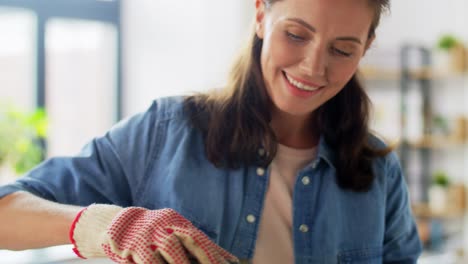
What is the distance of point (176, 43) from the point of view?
454 centimetres

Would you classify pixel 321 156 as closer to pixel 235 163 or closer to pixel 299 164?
pixel 299 164

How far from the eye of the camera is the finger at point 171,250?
2.63ft

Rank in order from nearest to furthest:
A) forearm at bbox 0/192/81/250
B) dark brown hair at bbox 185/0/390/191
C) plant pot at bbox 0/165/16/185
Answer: forearm at bbox 0/192/81/250 < dark brown hair at bbox 185/0/390/191 < plant pot at bbox 0/165/16/185

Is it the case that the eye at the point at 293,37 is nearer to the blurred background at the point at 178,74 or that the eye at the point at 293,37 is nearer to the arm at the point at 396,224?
the arm at the point at 396,224

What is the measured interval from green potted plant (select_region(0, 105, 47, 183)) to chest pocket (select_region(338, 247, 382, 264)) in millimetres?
3021

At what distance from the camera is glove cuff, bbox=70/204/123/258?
0.85 metres

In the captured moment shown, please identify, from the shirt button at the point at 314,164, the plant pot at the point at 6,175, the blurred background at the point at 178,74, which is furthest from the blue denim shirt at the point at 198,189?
the plant pot at the point at 6,175

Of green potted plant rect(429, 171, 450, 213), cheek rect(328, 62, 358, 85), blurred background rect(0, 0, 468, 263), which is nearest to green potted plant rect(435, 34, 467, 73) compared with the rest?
Result: blurred background rect(0, 0, 468, 263)

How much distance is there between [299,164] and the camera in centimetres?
122

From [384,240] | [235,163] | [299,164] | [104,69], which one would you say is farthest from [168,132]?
[104,69]

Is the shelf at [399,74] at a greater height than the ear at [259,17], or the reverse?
the ear at [259,17]

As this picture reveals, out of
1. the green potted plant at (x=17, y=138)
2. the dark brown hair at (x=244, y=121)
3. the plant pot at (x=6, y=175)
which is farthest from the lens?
the plant pot at (x=6, y=175)

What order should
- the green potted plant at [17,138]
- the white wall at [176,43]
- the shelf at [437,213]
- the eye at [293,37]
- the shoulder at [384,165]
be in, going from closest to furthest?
the eye at [293,37] < the shoulder at [384,165] < the green potted plant at [17,138] < the shelf at [437,213] < the white wall at [176,43]

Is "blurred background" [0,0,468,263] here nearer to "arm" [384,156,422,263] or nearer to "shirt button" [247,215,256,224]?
"arm" [384,156,422,263]
